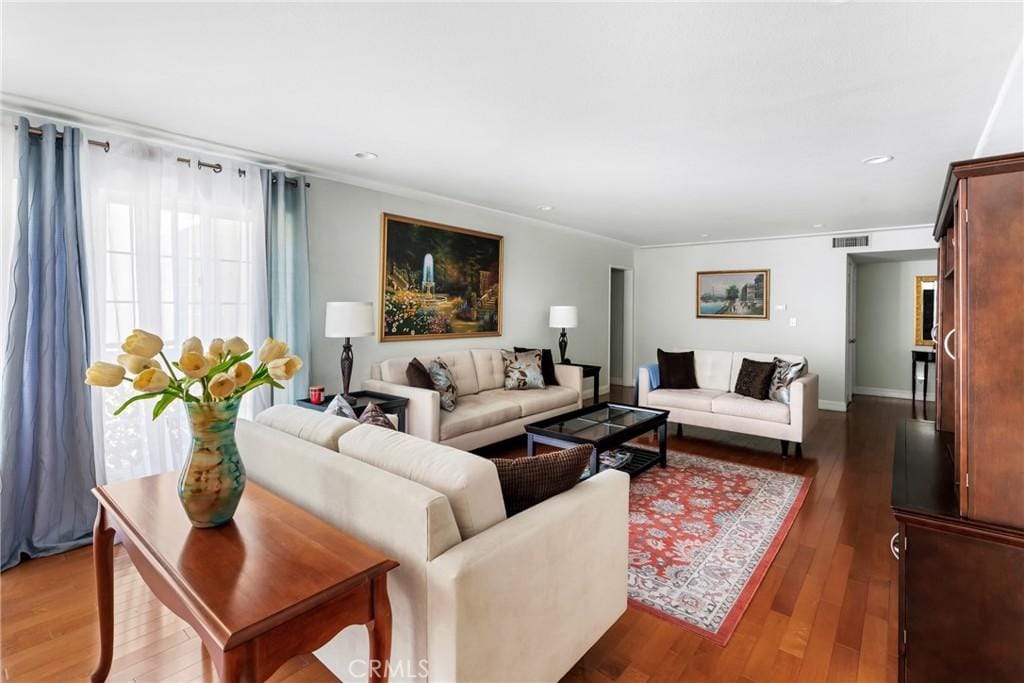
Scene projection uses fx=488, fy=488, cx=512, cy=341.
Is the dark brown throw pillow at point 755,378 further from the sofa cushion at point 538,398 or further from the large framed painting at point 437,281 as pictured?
the large framed painting at point 437,281

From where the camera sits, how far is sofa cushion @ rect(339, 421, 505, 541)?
1401 millimetres

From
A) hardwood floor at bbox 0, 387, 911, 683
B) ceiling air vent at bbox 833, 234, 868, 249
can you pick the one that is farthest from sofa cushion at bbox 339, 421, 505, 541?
ceiling air vent at bbox 833, 234, 868, 249

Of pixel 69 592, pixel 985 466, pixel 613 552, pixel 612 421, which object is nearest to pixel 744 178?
pixel 612 421

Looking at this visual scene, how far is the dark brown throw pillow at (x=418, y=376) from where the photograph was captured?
4012 mm

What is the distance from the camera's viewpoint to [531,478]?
1626 millimetres

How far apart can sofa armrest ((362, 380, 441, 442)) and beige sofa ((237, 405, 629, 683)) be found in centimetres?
173

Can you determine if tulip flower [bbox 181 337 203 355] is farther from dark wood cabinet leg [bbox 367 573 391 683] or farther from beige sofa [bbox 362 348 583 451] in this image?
beige sofa [bbox 362 348 583 451]

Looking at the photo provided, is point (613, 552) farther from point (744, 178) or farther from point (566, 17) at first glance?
point (744, 178)

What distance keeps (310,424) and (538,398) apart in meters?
2.87

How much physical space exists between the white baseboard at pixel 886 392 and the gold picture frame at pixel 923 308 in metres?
0.72

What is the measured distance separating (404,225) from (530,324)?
2.09 meters

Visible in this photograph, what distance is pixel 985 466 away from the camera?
1.40 m

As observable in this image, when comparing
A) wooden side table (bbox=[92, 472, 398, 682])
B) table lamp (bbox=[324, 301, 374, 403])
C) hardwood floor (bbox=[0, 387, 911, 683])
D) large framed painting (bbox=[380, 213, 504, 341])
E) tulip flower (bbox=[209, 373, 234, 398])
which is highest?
large framed painting (bbox=[380, 213, 504, 341])

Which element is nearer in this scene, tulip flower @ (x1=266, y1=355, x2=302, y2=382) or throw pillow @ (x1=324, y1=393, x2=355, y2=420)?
tulip flower @ (x1=266, y1=355, x2=302, y2=382)
